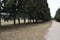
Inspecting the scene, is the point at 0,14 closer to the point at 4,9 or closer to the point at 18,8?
the point at 4,9

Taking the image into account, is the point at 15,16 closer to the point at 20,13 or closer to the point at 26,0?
the point at 20,13

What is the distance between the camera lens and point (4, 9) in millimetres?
28219

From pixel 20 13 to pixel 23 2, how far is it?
405cm

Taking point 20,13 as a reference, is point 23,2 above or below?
above

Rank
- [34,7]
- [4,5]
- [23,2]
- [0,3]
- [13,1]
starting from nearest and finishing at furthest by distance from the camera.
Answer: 1. [0,3]
2. [4,5]
3. [13,1]
4. [23,2]
5. [34,7]

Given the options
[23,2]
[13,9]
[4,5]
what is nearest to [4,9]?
[4,5]

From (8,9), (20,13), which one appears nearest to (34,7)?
(20,13)

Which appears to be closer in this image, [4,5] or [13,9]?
[4,5]

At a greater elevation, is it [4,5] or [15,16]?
[4,5]

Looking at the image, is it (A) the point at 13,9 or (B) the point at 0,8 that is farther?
(A) the point at 13,9

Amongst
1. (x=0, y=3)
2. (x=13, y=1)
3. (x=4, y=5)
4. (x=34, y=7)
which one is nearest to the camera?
(x=0, y=3)

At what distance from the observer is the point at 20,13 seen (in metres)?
32.6

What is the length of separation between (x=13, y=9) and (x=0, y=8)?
4728mm

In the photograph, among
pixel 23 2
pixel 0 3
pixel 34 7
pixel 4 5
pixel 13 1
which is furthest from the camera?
pixel 34 7
